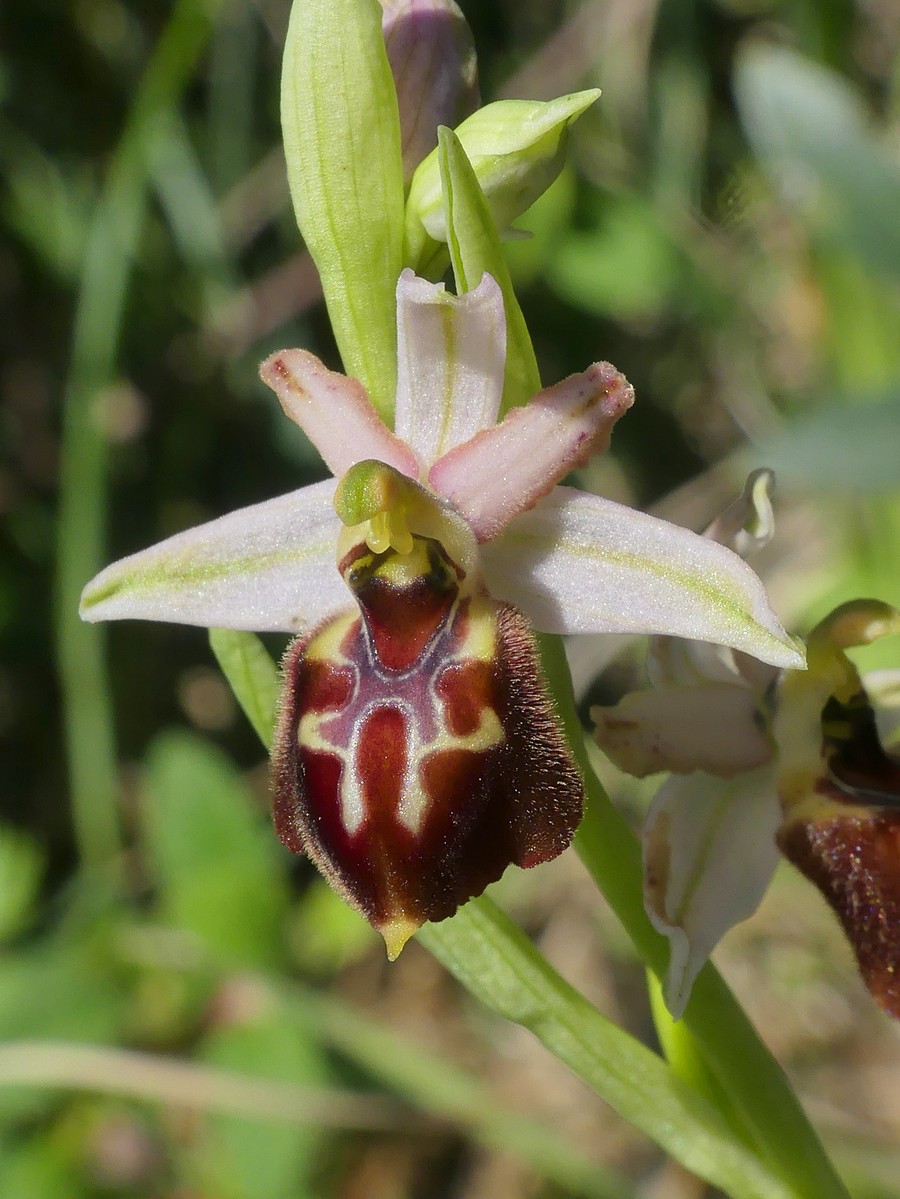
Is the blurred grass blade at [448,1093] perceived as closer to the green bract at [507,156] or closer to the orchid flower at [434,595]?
the orchid flower at [434,595]

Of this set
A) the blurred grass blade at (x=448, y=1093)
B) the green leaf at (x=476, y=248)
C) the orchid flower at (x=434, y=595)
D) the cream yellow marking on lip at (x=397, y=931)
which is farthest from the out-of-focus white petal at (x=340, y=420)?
the blurred grass blade at (x=448, y=1093)

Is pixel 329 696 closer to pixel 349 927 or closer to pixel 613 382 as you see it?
pixel 613 382

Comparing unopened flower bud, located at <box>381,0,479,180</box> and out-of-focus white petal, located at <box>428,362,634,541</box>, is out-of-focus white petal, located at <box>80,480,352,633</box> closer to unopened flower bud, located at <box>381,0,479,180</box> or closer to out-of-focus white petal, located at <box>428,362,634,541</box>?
out-of-focus white petal, located at <box>428,362,634,541</box>

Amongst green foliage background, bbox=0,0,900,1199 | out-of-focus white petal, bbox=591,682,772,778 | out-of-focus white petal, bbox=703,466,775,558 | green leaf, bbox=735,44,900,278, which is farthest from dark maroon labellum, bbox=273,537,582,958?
green leaf, bbox=735,44,900,278

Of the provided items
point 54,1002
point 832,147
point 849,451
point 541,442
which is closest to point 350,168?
point 541,442

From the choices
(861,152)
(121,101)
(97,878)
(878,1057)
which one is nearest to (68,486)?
(97,878)

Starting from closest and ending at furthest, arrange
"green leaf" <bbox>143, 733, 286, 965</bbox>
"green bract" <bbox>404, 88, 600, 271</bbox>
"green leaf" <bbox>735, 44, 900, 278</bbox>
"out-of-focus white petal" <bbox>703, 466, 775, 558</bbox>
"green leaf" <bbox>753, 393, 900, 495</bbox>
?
"green bract" <bbox>404, 88, 600, 271</bbox>
"out-of-focus white petal" <bbox>703, 466, 775, 558</bbox>
"green leaf" <bbox>753, 393, 900, 495</bbox>
"green leaf" <bbox>735, 44, 900, 278</bbox>
"green leaf" <bbox>143, 733, 286, 965</bbox>

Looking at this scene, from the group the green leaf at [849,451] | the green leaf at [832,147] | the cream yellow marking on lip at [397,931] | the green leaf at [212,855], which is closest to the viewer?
the cream yellow marking on lip at [397,931]

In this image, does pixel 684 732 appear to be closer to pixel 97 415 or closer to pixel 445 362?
pixel 445 362
